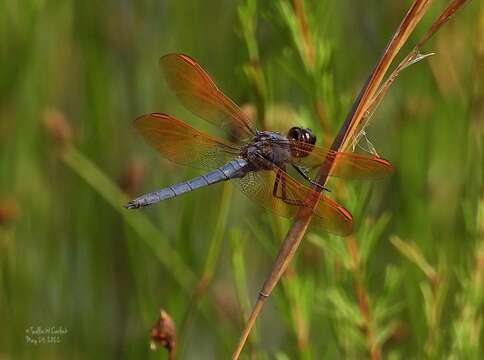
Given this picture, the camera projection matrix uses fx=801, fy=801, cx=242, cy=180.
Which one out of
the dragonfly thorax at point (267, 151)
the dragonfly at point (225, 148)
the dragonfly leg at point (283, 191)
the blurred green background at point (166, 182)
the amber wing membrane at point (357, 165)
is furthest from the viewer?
the blurred green background at point (166, 182)

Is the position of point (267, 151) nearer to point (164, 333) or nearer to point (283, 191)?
point (283, 191)

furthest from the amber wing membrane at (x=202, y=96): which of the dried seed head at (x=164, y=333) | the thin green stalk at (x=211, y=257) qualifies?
the dried seed head at (x=164, y=333)

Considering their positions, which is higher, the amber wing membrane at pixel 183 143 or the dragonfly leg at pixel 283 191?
the amber wing membrane at pixel 183 143

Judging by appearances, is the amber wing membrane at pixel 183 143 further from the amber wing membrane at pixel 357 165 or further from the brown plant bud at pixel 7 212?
the brown plant bud at pixel 7 212

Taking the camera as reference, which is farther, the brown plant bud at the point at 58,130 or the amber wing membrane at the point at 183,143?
the brown plant bud at the point at 58,130

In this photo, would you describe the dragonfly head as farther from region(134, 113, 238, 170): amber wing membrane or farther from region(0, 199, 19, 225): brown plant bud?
region(0, 199, 19, 225): brown plant bud

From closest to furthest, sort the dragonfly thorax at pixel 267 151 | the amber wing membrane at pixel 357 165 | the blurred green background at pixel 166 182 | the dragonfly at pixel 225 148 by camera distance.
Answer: the amber wing membrane at pixel 357 165 < the dragonfly at pixel 225 148 < the dragonfly thorax at pixel 267 151 < the blurred green background at pixel 166 182

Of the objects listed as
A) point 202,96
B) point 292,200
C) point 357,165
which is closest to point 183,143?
point 202,96

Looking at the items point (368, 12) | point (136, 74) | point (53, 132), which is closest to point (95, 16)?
point (136, 74)
